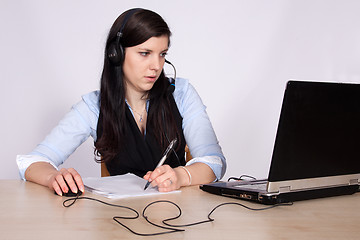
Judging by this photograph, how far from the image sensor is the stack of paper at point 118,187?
1.29 m

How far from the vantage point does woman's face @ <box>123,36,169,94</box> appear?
177 cm

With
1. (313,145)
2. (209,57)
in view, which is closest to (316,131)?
(313,145)

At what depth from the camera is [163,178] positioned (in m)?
1.37

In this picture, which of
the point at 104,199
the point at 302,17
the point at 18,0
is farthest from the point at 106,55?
the point at 302,17

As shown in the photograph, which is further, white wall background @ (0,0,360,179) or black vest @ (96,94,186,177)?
white wall background @ (0,0,360,179)

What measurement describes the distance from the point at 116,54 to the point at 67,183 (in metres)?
0.67

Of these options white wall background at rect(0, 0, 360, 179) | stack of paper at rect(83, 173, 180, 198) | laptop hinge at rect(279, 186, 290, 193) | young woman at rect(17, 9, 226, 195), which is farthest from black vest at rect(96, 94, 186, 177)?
white wall background at rect(0, 0, 360, 179)

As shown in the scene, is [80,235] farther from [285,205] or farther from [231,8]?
[231,8]

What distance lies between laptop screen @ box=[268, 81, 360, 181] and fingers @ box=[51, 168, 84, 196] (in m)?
0.57

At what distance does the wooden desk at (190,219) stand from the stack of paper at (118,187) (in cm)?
4

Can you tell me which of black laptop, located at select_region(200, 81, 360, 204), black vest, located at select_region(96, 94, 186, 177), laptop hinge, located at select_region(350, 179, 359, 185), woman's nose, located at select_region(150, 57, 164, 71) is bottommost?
black vest, located at select_region(96, 94, 186, 177)

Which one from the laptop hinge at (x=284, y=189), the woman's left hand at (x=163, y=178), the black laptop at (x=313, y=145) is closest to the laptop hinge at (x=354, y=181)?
the black laptop at (x=313, y=145)

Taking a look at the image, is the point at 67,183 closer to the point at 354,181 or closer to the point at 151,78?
the point at 151,78

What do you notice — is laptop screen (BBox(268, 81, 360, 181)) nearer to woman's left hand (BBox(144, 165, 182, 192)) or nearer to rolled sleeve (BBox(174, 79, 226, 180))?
woman's left hand (BBox(144, 165, 182, 192))
